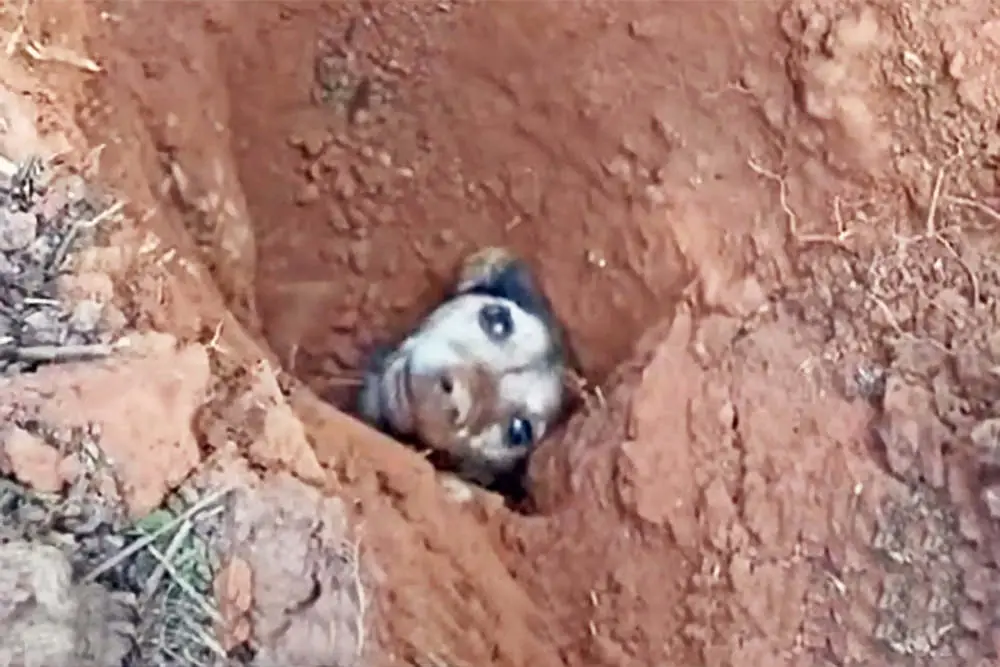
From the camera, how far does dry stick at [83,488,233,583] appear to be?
2.34 metres

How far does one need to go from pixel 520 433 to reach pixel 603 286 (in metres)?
0.39

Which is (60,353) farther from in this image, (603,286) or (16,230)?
(603,286)

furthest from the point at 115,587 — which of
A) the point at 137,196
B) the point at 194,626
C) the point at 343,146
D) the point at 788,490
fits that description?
the point at 343,146

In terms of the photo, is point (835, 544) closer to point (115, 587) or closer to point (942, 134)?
point (942, 134)

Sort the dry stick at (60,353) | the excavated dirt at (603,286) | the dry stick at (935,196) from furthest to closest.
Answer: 1. the dry stick at (935,196)
2. the excavated dirt at (603,286)
3. the dry stick at (60,353)

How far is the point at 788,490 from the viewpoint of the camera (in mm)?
2982

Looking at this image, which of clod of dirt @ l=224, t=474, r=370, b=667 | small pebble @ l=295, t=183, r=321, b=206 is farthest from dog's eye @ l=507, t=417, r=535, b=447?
clod of dirt @ l=224, t=474, r=370, b=667

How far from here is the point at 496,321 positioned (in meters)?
3.67

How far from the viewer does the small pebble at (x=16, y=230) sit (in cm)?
259

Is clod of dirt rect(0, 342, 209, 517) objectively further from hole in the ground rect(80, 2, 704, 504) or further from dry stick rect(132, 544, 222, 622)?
hole in the ground rect(80, 2, 704, 504)

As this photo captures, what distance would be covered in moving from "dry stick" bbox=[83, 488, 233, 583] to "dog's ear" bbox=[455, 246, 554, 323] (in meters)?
1.33

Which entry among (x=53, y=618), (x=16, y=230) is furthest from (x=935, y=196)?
(x=53, y=618)

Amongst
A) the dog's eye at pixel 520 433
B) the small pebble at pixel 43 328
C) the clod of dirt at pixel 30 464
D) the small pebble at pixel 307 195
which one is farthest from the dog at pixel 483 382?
the clod of dirt at pixel 30 464

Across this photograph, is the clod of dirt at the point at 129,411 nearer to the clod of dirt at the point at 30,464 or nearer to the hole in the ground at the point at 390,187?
the clod of dirt at the point at 30,464
